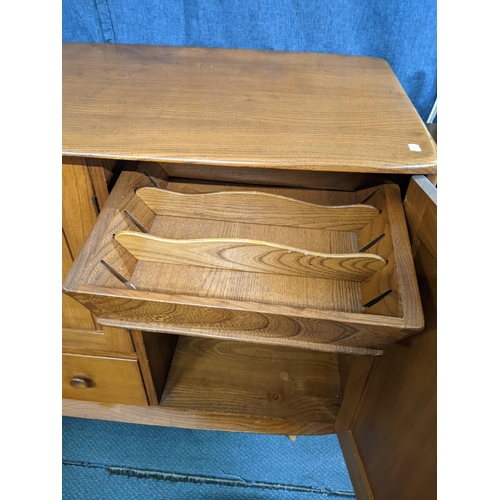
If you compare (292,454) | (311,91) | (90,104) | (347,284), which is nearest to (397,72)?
(311,91)

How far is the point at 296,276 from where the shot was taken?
628 mm

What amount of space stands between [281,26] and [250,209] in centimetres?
37

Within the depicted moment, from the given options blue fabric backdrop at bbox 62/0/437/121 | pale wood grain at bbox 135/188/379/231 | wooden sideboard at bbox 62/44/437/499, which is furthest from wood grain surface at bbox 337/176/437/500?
blue fabric backdrop at bbox 62/0/437/121

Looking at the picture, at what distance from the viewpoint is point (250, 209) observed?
708 mm

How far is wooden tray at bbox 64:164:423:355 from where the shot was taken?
0.52 metres

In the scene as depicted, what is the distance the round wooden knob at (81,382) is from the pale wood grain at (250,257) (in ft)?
1.23

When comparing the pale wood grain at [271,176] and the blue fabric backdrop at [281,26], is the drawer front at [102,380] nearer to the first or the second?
the pale wood grain at [271,176]

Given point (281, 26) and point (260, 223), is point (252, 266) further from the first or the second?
point (281, 26)

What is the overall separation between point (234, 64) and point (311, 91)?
0.16 meters

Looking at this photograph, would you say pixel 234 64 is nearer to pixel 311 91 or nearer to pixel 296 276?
pixel 311 91

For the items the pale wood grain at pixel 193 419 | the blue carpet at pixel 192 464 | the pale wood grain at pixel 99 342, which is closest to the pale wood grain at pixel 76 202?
the pale wood grain at pixel 99 342

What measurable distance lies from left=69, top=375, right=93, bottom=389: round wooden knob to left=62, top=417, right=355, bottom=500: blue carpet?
0.68ft

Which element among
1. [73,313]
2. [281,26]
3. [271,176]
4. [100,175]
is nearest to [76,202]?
[100,175]

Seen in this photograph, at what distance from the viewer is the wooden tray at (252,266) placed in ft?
1.71
